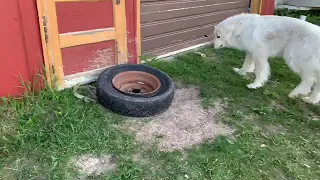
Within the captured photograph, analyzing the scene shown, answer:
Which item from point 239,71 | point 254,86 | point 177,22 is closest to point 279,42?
point 254,86

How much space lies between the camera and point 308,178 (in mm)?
2779

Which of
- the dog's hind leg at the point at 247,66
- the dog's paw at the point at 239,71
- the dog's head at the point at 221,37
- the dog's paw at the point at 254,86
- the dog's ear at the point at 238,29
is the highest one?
the dog's ear at the point at 238,29

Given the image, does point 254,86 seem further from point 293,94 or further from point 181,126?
point 181,126

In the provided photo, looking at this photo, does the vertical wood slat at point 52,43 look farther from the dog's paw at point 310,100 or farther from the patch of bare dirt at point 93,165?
the dog's paw at point 310,100

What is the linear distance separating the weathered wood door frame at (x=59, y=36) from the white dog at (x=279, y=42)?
1723mm

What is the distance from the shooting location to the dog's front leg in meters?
4.53

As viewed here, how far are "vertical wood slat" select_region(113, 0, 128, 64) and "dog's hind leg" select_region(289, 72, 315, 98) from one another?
2.71 metres

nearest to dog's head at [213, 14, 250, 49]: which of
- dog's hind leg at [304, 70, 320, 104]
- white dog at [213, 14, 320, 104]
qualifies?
white dog at [213, 14, 320, 104]

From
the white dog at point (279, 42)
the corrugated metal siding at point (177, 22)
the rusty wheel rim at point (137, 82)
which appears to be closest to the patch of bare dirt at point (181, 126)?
the rusty wheel rim at point (137, 82)

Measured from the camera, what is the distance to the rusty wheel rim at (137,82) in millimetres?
4000

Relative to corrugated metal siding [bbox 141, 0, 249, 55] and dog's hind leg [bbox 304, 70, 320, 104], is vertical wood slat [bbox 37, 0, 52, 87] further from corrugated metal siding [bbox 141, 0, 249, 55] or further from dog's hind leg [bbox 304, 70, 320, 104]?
dog's hind leg [bbox 304, 70, 320, 104]

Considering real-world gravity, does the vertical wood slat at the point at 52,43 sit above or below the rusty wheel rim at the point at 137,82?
above

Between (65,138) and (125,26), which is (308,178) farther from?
(125,26)

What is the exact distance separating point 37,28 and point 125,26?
1.39 metres
